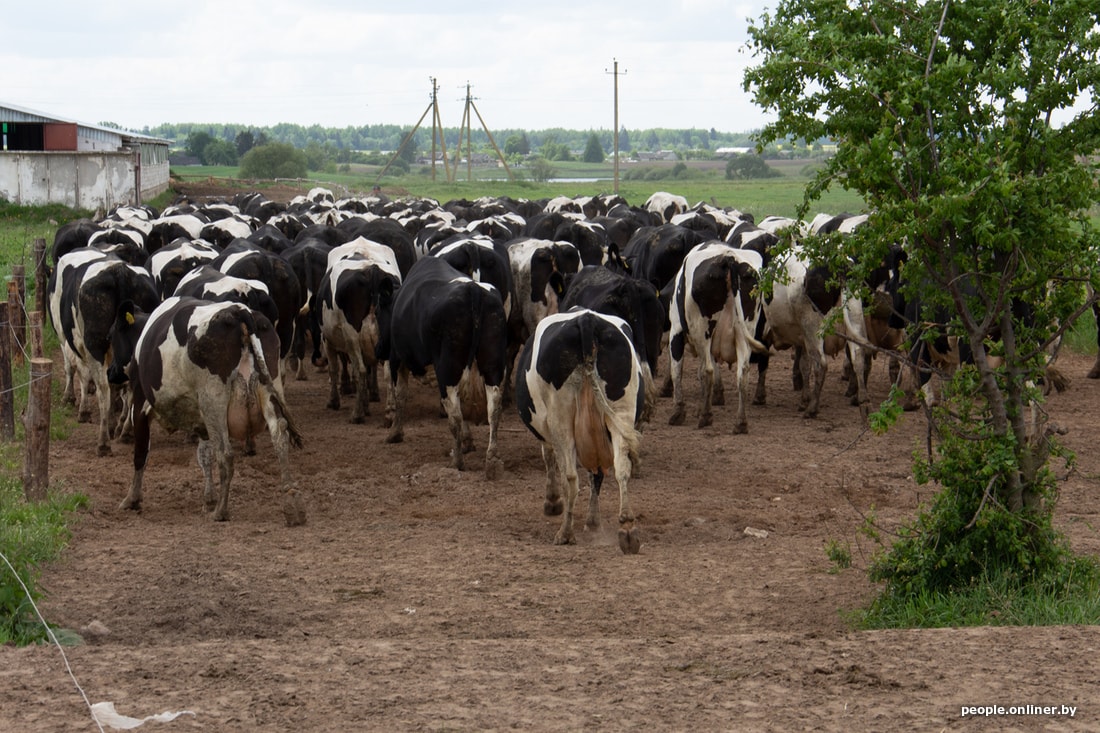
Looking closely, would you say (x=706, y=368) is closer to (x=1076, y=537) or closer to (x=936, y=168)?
(x=1076, y=537)

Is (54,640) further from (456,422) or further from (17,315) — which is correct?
(17,315)

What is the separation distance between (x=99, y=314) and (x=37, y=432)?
3.46 m

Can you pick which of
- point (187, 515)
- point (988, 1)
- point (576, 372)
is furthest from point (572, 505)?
point (988, 1)

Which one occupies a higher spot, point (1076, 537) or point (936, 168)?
point (936, 168)

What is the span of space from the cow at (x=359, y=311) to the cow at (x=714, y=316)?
3.53m

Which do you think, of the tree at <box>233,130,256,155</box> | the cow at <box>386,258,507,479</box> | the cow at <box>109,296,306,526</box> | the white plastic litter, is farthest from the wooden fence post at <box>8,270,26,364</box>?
the tree at <box>233,130,256,155</box>

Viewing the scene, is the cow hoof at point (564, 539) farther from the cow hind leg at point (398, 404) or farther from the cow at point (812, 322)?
the cow at point (812, 322)

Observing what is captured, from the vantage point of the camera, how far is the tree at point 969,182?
7.26 metres

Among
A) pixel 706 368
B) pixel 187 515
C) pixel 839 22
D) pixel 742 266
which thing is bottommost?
pixel 187 515

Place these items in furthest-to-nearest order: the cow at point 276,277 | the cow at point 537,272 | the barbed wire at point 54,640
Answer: the cow at point 537,272 < the cow at point 276,277 < the barbed wire at point 54,640

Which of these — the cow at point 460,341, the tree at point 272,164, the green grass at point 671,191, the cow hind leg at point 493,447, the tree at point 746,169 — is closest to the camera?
the cow hind leg at point 493,447

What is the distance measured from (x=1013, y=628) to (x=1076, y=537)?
10.0ft

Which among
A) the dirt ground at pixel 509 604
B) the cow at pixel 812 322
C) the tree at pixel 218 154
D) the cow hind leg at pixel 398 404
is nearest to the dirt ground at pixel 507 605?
the dirt ground at pixel 509 604

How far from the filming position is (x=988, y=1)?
24.6 ft
